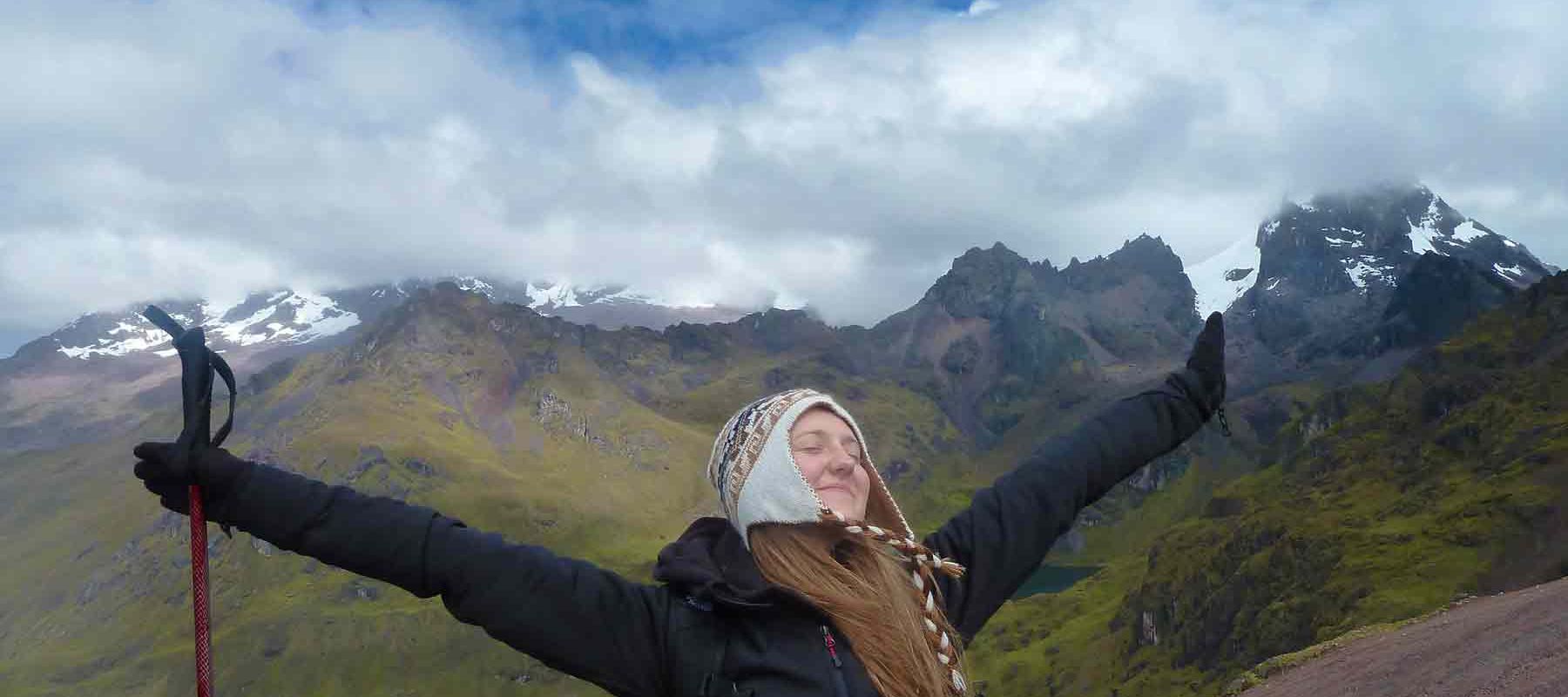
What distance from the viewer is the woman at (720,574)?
206 inches

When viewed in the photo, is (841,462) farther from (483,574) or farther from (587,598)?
(483,574)

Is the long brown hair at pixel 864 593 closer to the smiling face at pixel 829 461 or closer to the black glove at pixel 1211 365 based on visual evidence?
the smiling face at pixel 829 461

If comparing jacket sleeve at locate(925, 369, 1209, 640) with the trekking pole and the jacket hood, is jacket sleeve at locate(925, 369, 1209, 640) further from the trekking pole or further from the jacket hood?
the trekking pole

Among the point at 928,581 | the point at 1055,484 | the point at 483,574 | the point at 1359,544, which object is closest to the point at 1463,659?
the point at 1055,484

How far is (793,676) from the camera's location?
524 centimetres

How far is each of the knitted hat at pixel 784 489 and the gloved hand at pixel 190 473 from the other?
2495 mm

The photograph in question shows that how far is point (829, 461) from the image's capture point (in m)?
5.94

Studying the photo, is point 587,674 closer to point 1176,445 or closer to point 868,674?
point 868,674

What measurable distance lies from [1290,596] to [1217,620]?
46.6 feet

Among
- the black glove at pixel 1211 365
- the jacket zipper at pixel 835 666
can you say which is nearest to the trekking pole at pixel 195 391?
the jacket zipper at pixel 835 666

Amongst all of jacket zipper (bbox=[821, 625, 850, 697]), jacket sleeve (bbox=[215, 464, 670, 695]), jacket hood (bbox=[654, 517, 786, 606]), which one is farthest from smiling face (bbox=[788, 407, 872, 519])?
jacket sleeve (bbox=[215, 464, 670, 695])

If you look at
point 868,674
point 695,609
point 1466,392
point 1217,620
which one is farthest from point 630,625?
point 1466,392

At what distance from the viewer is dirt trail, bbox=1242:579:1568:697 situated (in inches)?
1391

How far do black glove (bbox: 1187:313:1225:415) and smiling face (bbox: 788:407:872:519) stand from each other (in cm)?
268
